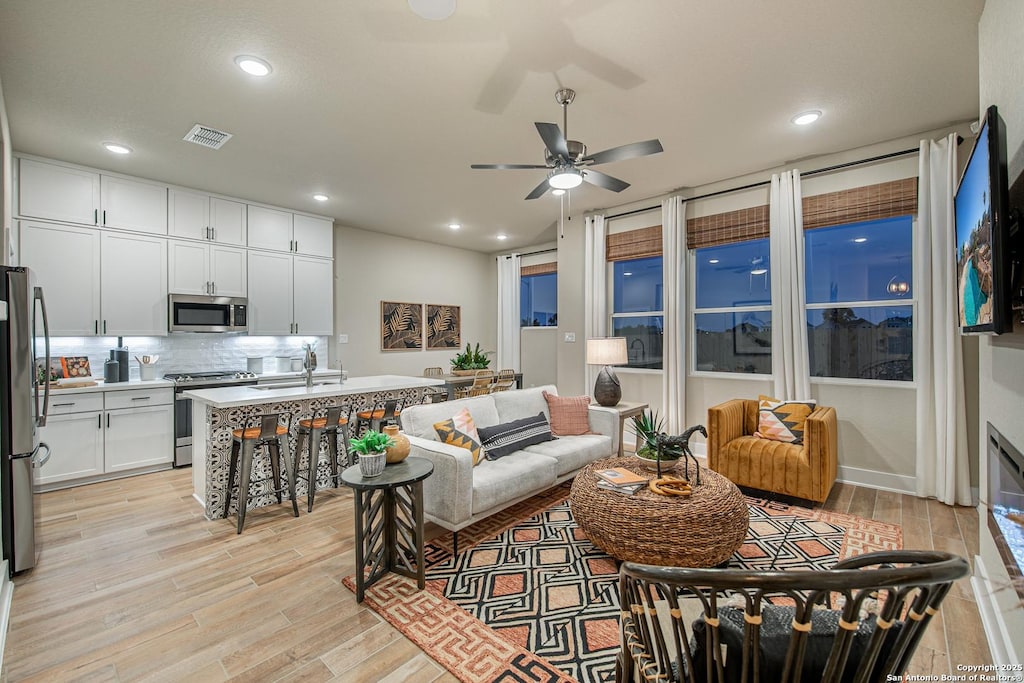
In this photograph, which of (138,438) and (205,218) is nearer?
(138,438)

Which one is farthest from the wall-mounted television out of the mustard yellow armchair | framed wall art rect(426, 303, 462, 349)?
framed wall art rect(426, 303, 462, 349)

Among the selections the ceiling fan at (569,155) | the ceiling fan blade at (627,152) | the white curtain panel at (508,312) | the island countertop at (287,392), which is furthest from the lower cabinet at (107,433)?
the white curtain panel at (508,312)

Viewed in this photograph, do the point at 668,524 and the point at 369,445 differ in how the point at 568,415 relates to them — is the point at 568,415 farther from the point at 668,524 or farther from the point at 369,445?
the point at 369,445

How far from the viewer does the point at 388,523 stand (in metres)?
2.47

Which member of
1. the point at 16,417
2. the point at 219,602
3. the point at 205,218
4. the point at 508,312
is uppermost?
the point at 205,218

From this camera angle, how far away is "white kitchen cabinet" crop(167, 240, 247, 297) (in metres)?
4.59

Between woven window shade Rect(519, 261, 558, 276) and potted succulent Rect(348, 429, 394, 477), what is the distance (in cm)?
525

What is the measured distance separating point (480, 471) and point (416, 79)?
2527mm

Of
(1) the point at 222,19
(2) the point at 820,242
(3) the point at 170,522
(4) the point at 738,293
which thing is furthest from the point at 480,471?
(2) the point at 820,242

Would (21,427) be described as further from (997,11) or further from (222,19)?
(997,11)

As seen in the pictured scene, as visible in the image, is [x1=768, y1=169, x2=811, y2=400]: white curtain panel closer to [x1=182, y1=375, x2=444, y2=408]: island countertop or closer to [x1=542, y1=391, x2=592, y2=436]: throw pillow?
[x1=542, y1=391, x2=592, y2=436]: throw pillow

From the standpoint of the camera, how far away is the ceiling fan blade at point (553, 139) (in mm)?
2440

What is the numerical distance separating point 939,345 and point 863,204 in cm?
130

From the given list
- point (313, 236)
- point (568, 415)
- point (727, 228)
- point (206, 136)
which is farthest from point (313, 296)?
point (727, 228)
